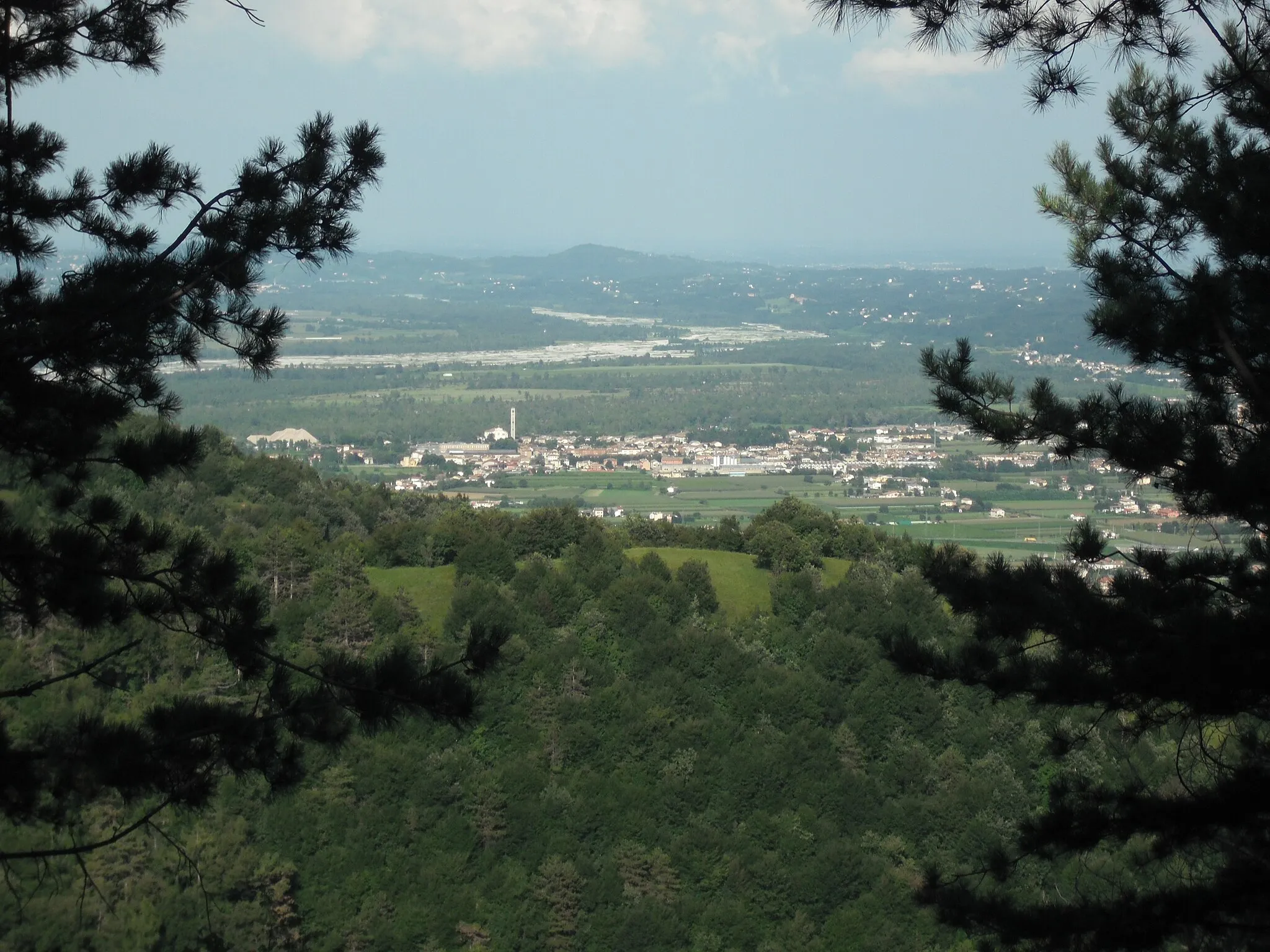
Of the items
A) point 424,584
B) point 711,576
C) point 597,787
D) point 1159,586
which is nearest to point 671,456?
point 711,576

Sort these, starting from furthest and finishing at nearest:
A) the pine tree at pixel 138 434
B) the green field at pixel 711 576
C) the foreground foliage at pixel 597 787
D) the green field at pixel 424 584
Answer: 1. the green field at pixel 711 576
2. the green field at pixel 424 584
3. the foreground foliage at pixel 597 787
4. the pine tree at pixel 138 434

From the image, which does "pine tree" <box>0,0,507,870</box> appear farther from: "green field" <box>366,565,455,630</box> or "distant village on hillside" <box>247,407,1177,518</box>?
"distant village on hillside" <box>247,407,1177,518</box>

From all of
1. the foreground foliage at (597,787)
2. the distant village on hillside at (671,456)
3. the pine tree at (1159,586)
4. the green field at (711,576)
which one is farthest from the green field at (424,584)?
the pine tree at (1159,586)

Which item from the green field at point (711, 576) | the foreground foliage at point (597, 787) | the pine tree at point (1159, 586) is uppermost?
the pine tree at point (1159, 586)

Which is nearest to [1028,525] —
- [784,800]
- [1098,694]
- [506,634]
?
[784,800]

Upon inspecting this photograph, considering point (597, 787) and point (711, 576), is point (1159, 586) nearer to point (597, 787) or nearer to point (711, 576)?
point (597, 787)

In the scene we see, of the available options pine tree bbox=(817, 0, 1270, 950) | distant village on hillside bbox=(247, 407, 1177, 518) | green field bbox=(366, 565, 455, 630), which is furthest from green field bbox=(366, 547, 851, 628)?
pine tree bbox=(817, 0, 1270, 950)

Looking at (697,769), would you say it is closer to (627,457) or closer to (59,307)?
(59,307)

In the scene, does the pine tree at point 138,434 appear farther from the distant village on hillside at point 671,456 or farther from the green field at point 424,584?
the distant village on hillside at point 671,456
